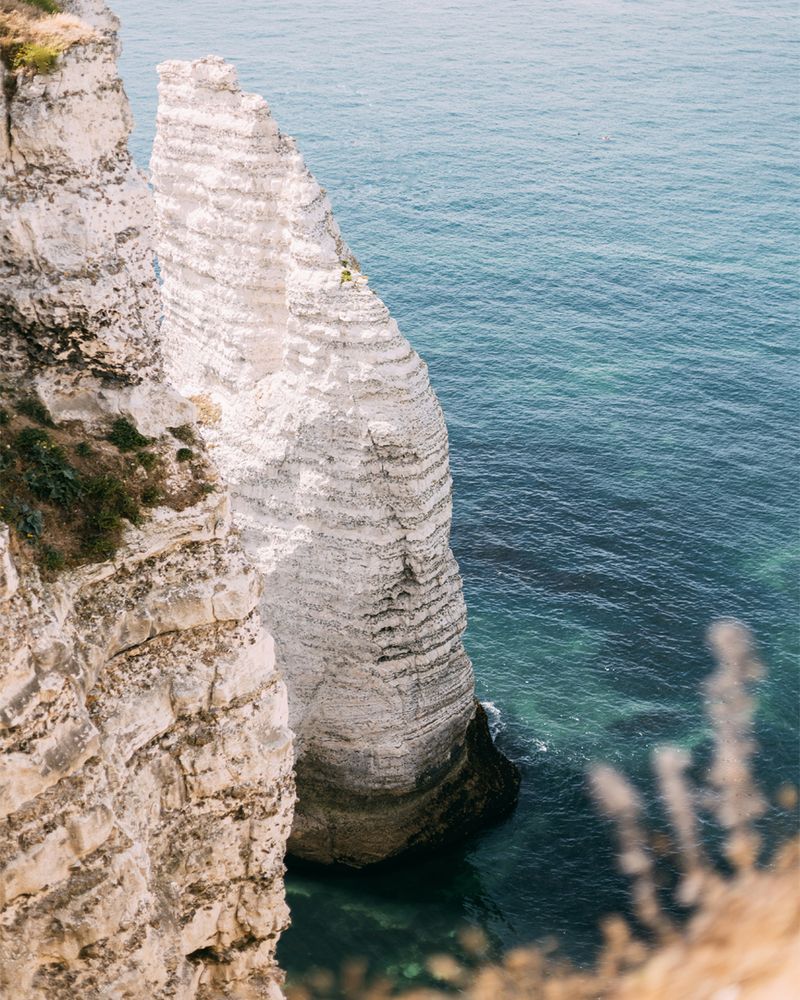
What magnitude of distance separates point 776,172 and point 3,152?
7945cm

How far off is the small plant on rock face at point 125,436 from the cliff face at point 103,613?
0.12 ft

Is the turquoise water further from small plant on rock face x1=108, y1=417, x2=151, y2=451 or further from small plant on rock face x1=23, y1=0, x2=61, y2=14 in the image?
small plant on rock face x1=23, y1=0, x2=61, y2=14

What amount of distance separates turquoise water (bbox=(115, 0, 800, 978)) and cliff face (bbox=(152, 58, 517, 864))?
9.66 ft

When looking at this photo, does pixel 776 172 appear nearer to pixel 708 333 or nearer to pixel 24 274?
pixel 708 333

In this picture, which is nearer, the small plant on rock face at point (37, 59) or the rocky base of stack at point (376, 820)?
the small plant on rock face at point (37, 59)

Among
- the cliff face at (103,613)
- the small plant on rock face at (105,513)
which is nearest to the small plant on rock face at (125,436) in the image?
the cliff face at (103,613)

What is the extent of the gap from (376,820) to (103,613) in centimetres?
1944

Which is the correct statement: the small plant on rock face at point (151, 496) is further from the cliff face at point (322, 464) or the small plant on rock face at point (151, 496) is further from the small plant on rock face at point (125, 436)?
the cliff face at point (322, 464)

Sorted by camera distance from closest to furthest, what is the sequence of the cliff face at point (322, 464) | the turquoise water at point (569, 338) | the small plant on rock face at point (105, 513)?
the small plant on rock face at point (105, 513) → the cliff face at point (322, 464) → the turquoise water at point (569, 338)

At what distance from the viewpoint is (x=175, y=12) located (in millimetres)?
117125

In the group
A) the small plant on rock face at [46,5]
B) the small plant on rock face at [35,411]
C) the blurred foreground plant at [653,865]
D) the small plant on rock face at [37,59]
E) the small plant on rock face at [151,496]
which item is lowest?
the blurred foreground plant at [653,865]

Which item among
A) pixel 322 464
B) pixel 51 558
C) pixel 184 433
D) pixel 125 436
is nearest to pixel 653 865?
pixel 322 464

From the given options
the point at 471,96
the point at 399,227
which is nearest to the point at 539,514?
the point at 399,227

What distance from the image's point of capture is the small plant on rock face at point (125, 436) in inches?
721
